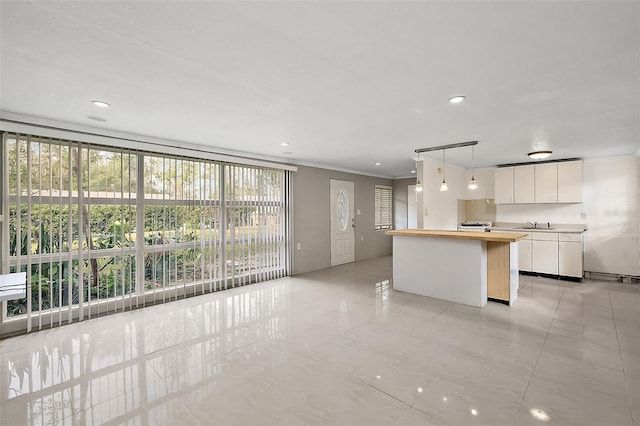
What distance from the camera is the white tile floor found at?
80.5 inches

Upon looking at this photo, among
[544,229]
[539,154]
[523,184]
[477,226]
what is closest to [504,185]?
[523,184]

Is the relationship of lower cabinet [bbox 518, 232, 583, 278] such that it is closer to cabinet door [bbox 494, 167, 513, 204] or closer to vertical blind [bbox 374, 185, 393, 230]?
cabinet door [bbox 494, 167, 513, 204]

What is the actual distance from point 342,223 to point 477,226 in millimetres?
3069

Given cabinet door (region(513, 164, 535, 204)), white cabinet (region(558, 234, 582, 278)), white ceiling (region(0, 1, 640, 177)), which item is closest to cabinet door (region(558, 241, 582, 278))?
white cabinet (region(558, 234, 582, 278))

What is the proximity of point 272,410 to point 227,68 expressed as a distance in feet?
8.00

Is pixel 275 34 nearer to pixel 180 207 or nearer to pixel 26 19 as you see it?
pixel 26 19

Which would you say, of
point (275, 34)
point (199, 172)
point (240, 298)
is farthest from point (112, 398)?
point (199, 172)

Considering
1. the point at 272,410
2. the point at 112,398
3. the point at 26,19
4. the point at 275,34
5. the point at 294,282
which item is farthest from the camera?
the point at 294,282

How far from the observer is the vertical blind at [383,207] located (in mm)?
8711

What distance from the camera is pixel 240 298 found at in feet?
15.3

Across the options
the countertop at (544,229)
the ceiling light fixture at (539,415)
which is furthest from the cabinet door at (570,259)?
the ceiling light fixture at (539,415)

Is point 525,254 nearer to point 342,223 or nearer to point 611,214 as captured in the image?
point 611,214

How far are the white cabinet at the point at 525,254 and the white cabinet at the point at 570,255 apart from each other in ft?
1.56

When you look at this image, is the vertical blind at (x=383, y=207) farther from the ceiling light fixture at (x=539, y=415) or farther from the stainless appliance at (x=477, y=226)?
the ceiling light fixture at (x=539, y=415)
